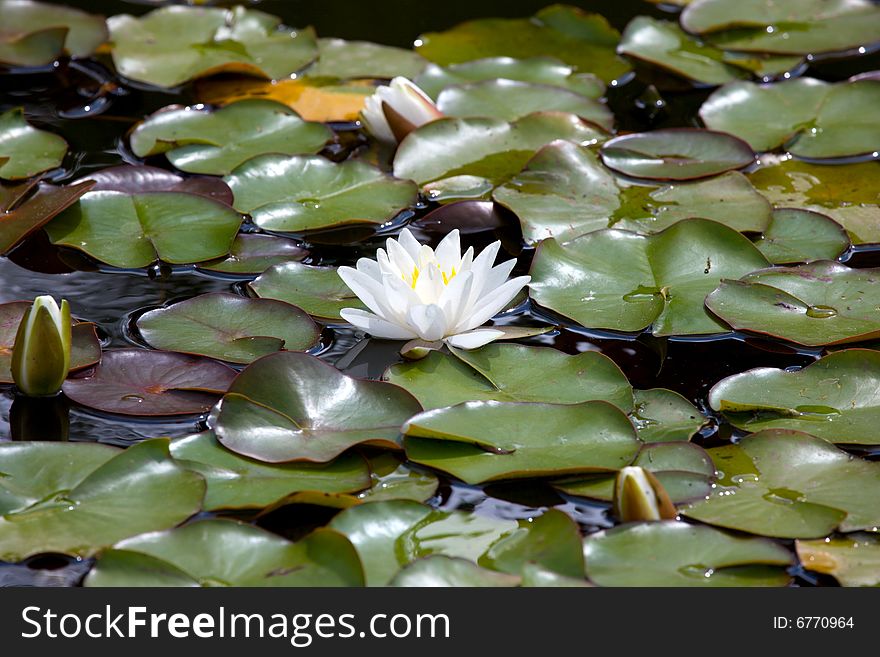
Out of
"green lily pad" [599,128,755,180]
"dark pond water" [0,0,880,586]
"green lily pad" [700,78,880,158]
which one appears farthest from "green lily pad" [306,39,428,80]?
"green lily pad" [700,78,880,158]

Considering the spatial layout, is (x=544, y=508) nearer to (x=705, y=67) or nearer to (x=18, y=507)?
(x=18, y=507)

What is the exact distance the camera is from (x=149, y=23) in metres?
4.13

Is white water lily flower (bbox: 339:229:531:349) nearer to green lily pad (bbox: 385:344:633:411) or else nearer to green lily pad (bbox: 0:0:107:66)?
green lily pad (bbox: 385:344:633:411)

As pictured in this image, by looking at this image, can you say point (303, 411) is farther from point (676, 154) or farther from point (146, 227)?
point (676, 154)

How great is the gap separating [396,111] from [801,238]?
1290 millimetres

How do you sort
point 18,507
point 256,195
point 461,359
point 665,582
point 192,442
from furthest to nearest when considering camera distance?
point 256,195, point 461,359, point 192,442, point 18,507, point 665,582

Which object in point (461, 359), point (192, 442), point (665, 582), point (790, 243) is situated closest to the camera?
point (665, 582)

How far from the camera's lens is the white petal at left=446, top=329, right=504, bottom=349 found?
2.25 m

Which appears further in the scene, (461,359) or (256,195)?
(256,195)

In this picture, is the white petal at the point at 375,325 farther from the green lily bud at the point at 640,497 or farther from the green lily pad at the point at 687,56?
Result: the green lily pad at the point at 687,56

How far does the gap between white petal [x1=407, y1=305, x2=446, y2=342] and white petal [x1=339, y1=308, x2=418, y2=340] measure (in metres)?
0.04

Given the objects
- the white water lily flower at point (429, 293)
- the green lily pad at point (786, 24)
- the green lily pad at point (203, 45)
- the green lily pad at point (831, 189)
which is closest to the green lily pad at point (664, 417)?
the white water lily flower at point (429, 293)

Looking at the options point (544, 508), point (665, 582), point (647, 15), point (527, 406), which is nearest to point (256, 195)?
point (527, 406)

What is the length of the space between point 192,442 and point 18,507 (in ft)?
1.07
